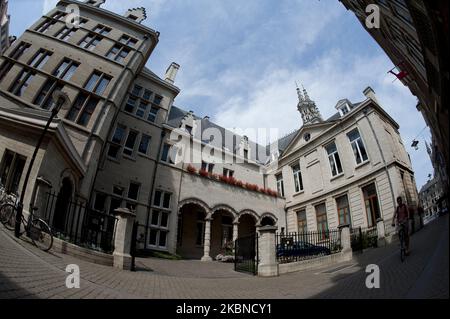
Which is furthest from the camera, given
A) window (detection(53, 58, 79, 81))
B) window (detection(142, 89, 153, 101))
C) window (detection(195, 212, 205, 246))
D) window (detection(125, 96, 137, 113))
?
window (detection(142, 89, 153, 101))

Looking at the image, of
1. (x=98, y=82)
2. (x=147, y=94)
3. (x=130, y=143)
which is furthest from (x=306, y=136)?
(x=98, y=82)

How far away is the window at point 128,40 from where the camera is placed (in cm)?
1598

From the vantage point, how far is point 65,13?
1585 centimetres

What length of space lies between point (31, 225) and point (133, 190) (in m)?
8.61

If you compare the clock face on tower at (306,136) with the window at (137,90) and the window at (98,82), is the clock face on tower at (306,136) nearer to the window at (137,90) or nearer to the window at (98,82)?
the window at (137,90)

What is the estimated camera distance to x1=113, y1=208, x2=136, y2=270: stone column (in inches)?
272

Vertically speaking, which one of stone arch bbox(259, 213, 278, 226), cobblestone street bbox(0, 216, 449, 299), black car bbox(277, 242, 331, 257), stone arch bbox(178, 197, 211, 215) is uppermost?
stone arch bbox(178, 197, 211, 215)

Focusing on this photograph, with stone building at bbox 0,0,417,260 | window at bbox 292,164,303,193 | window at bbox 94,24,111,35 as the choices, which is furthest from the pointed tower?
window at bbox 94,24,111,35

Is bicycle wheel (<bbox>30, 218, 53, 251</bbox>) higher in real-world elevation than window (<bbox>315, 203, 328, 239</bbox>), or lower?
lower

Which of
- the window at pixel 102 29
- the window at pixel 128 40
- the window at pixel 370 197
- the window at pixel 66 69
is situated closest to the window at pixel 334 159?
the window at pixel 370 197

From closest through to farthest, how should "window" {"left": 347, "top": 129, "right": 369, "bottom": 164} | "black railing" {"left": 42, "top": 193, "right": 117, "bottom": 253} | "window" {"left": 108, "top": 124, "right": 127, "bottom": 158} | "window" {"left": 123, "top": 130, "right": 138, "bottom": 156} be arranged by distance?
"black railing" {"left": 42, "top": 193, "right": 117, "bottom": 253} → "window" {"left": 347, "top": 129, "right": 369, "bottom": 164} → "window" {"left": 108, "top": 124, "right": 127, "bottom": 158} → "window" {"left": 123, "top": 130, "right": 138, "bottom": 156}

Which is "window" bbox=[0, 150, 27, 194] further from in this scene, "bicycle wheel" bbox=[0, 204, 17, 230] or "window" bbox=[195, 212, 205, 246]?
"window" bbox=[195, 212, 205, 246]

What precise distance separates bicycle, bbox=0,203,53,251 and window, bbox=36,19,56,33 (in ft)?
44.3
